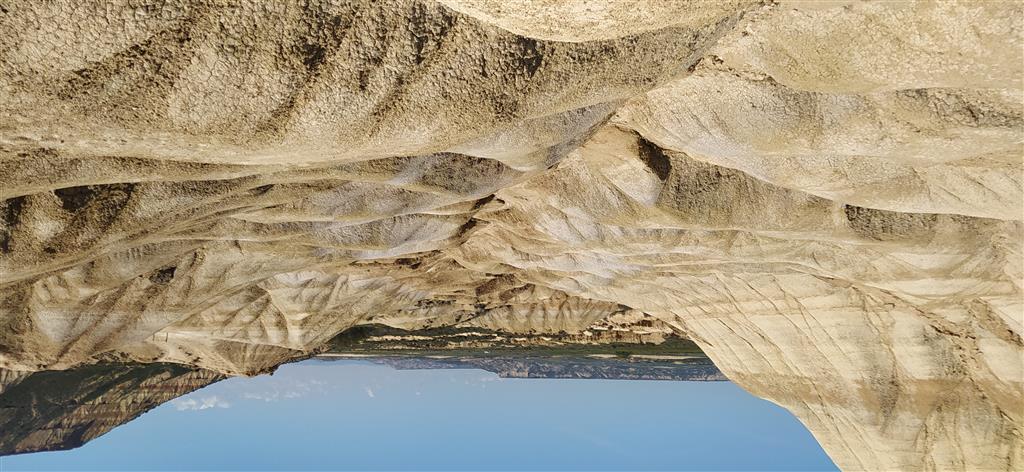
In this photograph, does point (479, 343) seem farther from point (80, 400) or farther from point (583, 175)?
point (583, 175)

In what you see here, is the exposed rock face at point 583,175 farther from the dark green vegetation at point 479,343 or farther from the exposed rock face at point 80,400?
the exposed rock face at point 80,400

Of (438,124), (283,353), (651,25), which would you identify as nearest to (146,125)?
(438,124)

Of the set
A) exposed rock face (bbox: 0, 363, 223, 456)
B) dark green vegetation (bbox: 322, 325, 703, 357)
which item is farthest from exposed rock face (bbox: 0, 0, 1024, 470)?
exposed rock face (bbox: 0, 363, 223, 456)

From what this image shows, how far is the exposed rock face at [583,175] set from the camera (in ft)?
7.78

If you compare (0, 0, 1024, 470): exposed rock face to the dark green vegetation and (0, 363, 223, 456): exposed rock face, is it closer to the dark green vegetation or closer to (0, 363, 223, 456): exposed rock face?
the dark green vegetation

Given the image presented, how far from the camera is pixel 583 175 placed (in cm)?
498

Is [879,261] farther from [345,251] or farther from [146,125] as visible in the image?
[146,125]

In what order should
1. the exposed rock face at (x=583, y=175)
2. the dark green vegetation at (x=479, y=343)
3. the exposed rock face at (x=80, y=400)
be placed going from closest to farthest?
the exposed rock face at (x=583, y=175), the dark green vegetation at (x=479, y=343), the exposed rock face at (x=80, y=400)

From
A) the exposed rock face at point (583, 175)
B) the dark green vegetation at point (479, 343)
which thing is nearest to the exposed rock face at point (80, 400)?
the dark green vegetation at point (479, 343)

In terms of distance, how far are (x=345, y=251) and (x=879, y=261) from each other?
14.9 ft

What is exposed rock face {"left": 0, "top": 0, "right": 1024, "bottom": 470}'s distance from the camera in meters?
2.37

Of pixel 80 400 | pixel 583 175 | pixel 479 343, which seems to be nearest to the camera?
pixel 583 175

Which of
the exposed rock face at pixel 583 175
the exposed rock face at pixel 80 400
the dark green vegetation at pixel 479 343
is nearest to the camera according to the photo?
the exposed rock face at pixel 583 175

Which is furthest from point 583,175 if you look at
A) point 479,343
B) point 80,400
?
point 80,400
